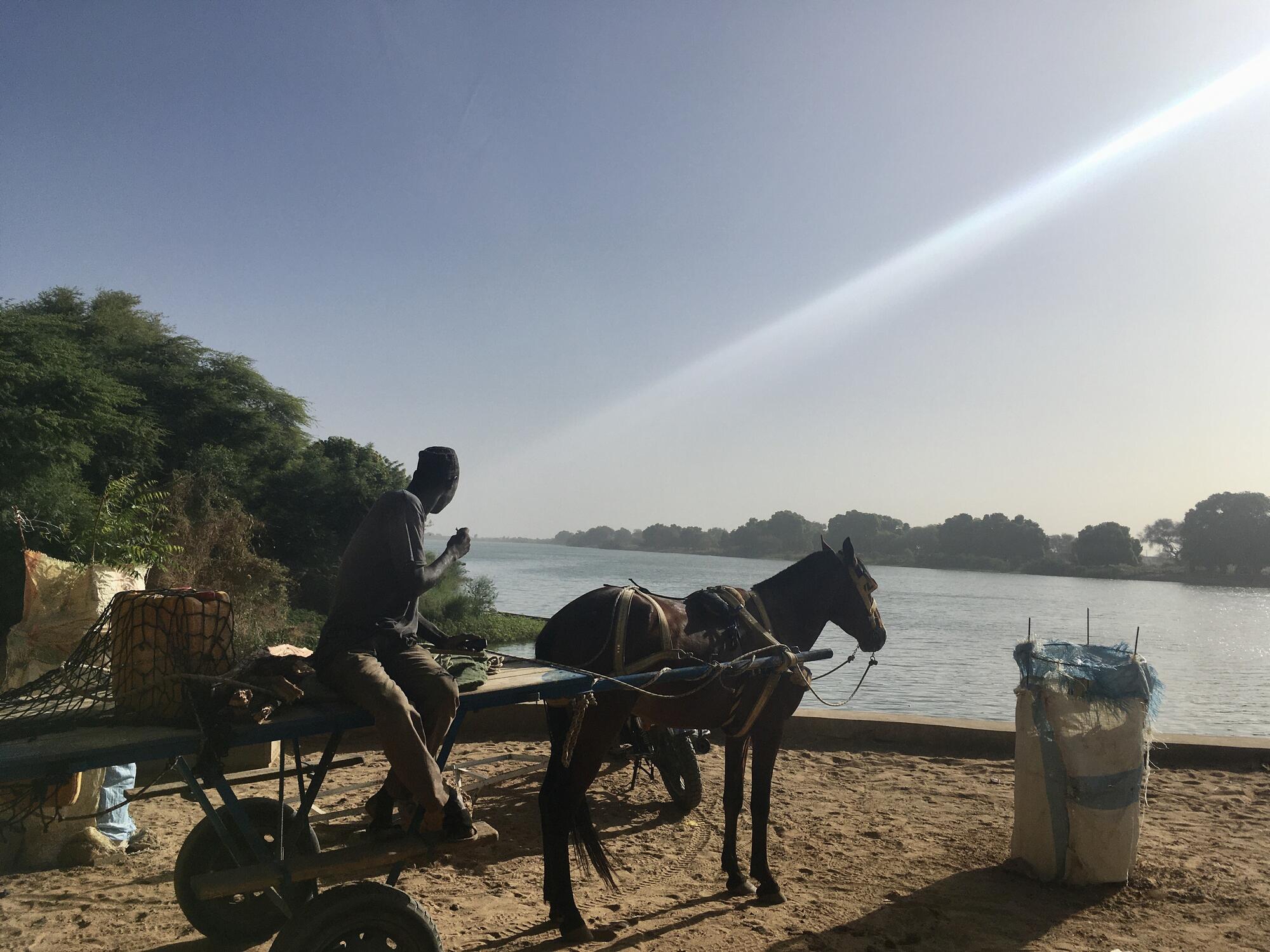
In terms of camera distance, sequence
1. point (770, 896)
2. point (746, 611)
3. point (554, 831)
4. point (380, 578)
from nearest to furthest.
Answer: point (380, 578), point (554, 831), point (770, 896), point (746, 611)

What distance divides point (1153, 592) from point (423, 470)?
74.9m

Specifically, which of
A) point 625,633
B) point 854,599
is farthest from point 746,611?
point 854,599

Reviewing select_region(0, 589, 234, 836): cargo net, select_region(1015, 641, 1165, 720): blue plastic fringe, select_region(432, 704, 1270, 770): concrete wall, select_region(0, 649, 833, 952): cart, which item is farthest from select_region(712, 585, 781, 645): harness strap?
select_region(432, 704, 1270, 770): concrete wall

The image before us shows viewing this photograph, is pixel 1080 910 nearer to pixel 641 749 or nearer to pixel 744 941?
pixel 744 941

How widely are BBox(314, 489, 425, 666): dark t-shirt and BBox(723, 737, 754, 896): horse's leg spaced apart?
250cm

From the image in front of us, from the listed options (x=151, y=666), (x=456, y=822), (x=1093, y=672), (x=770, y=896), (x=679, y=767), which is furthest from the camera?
(x=679, y=767)

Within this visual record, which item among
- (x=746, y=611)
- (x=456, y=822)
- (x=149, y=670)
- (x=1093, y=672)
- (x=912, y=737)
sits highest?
(x=746, y=611)

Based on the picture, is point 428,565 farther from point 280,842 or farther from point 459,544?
point 280,842

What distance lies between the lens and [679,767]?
6.59 meters

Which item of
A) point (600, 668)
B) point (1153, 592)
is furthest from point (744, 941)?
point (1153, 592)

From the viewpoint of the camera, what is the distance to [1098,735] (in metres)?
4.88

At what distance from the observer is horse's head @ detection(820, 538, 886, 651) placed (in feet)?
19.3

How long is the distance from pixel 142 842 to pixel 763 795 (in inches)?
161

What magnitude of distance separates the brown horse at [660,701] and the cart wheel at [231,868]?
1260mm
